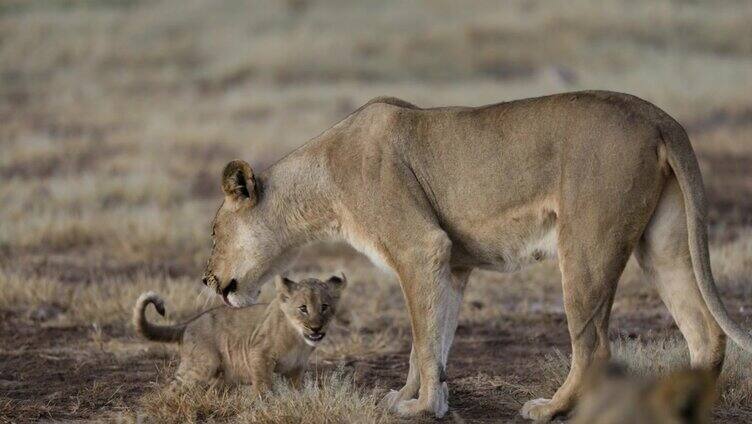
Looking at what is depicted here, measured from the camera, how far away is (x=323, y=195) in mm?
7055

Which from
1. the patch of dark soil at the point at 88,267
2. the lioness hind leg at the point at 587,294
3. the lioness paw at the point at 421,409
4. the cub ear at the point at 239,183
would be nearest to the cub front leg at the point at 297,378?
the lioness paw at the point at 421,409

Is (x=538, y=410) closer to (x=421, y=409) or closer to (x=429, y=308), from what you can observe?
(x=421, y=409)

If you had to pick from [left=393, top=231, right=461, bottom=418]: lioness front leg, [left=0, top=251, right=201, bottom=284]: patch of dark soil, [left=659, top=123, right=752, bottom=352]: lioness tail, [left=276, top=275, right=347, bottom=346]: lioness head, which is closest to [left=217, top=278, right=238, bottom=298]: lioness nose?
[left=276, top=275, right=347, bottom=346]: lioness head

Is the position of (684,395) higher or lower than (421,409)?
higher

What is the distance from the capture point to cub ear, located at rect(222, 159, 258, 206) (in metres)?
7.21

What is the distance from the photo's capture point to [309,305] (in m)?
6.83

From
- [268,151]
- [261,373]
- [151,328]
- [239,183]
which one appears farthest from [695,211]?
[268,151]

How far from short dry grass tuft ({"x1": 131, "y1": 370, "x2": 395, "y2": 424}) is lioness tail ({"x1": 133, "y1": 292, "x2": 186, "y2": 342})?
0.43 meters

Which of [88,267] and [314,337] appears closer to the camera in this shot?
[314,337]

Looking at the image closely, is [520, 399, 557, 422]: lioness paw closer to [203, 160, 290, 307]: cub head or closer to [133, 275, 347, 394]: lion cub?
[133, 275, 347, 394]: lion cub

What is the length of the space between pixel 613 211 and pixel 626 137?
0.37 metres

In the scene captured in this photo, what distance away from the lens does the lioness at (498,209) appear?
6168mm

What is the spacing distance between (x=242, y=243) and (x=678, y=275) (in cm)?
248

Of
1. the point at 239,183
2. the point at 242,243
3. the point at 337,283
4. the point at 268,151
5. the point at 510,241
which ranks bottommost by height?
the point at 337,283
